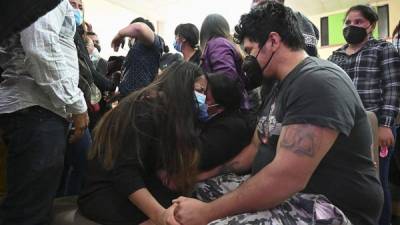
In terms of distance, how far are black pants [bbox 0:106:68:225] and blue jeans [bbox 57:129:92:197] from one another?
0.38 metres

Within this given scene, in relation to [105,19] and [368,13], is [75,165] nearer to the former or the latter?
[368,13]

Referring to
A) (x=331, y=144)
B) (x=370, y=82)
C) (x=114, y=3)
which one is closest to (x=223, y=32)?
(x=370, y=82)

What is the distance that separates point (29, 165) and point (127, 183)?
0.32m

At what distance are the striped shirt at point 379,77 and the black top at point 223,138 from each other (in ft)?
3.31

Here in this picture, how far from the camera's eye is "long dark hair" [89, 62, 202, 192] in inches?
50.2

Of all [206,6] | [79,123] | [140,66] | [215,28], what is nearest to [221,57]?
[215,28]

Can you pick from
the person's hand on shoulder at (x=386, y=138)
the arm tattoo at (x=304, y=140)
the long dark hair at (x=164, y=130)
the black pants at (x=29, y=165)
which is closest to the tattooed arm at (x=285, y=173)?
the arm tattoo at (x=304, y=140)

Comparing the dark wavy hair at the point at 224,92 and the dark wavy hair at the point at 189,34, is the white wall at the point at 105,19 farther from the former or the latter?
the dark wavy hair at the point at 224,92

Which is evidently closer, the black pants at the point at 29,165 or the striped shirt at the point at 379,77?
the black pants at the point at 29,165

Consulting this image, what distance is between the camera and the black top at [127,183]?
1.25 metres

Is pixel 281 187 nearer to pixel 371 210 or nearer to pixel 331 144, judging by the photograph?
pixel 331 144

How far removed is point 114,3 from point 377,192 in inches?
228

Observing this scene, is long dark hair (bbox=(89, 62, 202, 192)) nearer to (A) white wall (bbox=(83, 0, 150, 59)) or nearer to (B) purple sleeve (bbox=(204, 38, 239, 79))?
(B) purple sleeve (bbox=(204, 38, 239, 79))

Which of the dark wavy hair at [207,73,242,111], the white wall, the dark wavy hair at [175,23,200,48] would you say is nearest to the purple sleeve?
the dark wavy hair at [207,73,242,111]
